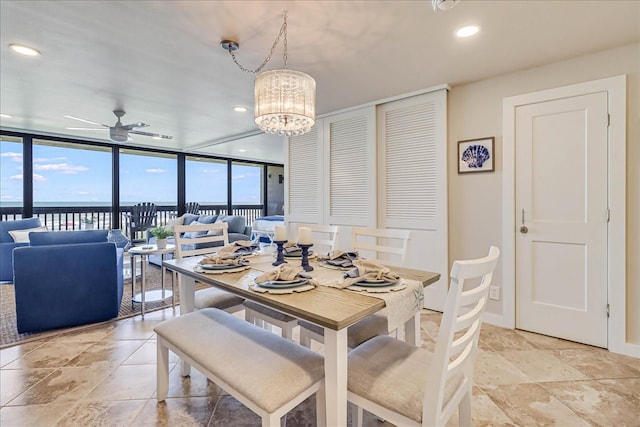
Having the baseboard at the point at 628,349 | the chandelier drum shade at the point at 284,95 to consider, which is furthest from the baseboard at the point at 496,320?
the chandelier drum shade at the point at 284,95

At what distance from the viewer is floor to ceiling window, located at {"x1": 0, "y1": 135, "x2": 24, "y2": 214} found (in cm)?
518

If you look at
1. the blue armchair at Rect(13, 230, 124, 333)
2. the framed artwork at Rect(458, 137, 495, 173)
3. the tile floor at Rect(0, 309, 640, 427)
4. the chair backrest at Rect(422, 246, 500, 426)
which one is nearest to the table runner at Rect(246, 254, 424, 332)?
the chair backrest at Rect(422, 246, 500, 426)

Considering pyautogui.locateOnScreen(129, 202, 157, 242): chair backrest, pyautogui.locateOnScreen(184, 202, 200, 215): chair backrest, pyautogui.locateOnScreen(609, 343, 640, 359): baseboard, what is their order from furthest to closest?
pyautogui.locateOnScreen(184, 202, 200, 215): chair backrest
pyautogui.locateOnScreen(129, 202, 157, 242): chair backrest
pyautogui.locateOnScreen(609, 343, 640, 359): baseboard

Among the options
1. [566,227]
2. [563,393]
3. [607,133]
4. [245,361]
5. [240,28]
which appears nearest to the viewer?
[245,361]

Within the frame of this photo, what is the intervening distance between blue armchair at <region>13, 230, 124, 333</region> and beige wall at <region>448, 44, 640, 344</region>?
3.43 metres

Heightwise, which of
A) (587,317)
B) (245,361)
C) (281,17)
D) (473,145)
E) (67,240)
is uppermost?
(281,17)

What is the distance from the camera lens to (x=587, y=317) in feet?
8.21

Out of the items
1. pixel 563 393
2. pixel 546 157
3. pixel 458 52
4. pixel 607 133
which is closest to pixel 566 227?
pixel 546 157

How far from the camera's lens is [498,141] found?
2887mm

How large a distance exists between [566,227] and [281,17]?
275 cm

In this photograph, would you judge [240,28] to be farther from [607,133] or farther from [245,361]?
[607,133]

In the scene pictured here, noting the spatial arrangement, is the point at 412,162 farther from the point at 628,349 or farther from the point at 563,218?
the point at 628,349

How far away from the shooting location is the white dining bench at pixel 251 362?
3.71 ft

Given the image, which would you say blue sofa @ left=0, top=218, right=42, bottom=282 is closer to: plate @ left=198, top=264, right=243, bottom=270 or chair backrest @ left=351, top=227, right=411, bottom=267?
plate @ left=198, top=264, right=243, bottom=270
